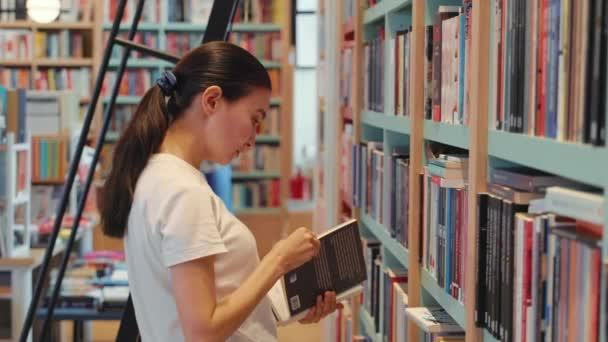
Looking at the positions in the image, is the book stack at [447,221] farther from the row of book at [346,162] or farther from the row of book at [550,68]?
the row of book at [346,162]

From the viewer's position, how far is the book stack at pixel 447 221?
182 cm

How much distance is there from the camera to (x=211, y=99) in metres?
1.70

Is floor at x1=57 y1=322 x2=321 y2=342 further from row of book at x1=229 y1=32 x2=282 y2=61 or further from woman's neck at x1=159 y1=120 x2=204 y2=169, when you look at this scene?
woman's neck at x1=159 y1=120 x2=204 y2=169

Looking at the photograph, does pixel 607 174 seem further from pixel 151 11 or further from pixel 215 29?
pixel 151 11

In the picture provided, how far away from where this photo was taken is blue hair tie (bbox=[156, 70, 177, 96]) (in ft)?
5.70

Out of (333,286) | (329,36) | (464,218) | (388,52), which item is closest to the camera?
(464,218)

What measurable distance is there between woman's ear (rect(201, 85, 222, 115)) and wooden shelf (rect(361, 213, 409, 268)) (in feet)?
2.77

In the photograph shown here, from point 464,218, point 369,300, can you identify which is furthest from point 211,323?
point 369,300

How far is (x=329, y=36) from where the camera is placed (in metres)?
3.77

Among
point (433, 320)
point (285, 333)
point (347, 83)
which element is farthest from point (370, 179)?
point (285, 333)

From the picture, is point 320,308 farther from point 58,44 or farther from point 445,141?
point 58,44

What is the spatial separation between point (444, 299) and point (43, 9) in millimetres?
5646

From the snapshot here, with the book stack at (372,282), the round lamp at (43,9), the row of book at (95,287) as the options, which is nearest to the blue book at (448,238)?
the book stack at (372,282)

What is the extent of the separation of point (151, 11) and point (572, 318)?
281 inches
